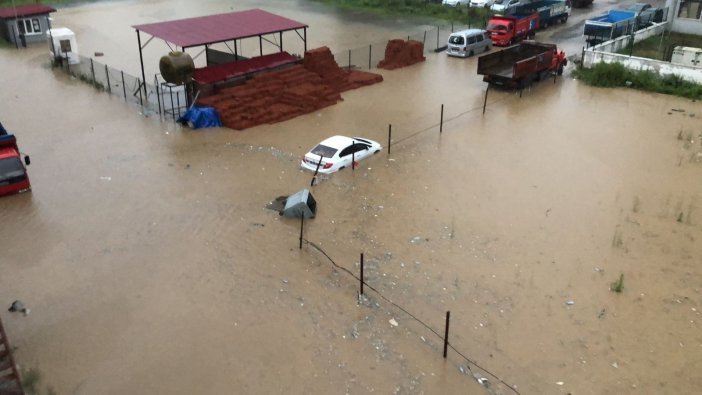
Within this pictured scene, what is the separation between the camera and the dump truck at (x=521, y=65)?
3017 centimetres

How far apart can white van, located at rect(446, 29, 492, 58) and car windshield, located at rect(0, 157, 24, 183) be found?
85.6ft

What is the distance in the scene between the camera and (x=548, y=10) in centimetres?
4562

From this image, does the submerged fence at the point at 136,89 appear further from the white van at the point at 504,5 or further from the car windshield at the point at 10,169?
the white van at the point at 504,5

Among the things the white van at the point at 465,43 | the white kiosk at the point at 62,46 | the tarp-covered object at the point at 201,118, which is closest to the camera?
the tarp-covered object at the point at 201,118

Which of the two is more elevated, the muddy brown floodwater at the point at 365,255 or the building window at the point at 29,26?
the building window at the point at 29,26

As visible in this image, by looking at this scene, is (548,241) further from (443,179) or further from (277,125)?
(277,125)

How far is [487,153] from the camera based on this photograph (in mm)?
22922

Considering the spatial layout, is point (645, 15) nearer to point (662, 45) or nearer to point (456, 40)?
point (662, 45)

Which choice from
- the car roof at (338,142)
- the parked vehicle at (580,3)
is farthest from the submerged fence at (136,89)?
the parked vehicle at (580,3)

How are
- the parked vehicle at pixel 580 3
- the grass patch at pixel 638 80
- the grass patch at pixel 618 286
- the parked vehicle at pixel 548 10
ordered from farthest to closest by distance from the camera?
the parked vehicle at pixel 580 3, the parked vehicle at pixel 548 10, the grass patch at pixel 638 80, the grass patch at pixel 618 286

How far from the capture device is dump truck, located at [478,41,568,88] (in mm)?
30172

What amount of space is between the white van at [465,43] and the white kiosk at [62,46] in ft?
73.4

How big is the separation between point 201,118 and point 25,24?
22666mm

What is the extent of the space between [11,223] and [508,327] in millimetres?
14205
